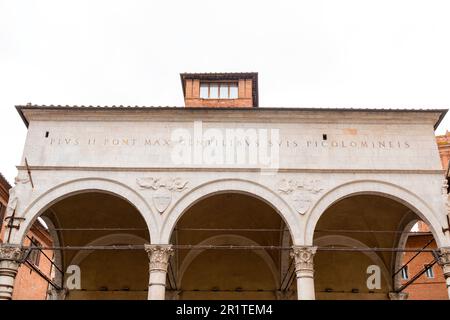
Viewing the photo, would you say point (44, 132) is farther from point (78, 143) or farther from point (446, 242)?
point (446, 242)

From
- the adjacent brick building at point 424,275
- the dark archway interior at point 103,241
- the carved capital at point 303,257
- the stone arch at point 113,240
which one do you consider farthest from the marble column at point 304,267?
the adjacent brick building at point 424,275

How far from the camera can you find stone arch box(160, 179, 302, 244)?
13578mm

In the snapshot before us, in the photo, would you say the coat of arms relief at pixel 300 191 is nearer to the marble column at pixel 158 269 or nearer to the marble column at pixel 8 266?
the marble column at pixel 158 269

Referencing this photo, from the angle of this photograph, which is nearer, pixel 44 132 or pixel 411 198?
pixel 411 198

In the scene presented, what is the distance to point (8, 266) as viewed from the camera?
43.1 ft

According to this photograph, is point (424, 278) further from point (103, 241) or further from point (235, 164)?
point (103, 241)

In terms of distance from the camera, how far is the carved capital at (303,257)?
13250mm

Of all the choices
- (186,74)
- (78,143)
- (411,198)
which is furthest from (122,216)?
(411,198)

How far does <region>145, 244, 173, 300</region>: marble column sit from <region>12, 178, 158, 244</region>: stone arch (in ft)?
2.12

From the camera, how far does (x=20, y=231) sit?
1354 centimetres

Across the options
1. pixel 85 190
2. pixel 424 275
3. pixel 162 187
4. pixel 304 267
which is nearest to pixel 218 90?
pixel 162 187

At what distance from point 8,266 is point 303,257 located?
7.92 meters
